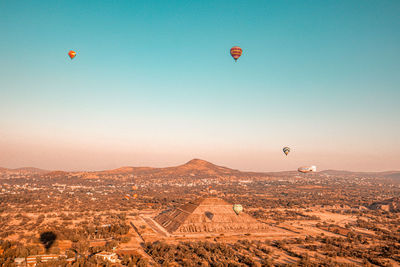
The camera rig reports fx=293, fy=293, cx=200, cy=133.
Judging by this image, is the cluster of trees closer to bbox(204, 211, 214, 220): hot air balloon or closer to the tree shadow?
bbox(204, 211, 214, 220): hot air balloon

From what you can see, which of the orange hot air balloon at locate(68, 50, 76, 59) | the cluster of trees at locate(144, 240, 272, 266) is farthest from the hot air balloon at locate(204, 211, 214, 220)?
the orange hot air balloon at locate(68, 50, 76, 59)

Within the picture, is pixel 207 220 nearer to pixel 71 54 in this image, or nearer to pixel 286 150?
pixel 286 150

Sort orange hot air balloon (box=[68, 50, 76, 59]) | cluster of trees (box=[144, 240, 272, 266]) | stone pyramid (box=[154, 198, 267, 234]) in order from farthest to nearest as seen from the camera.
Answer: orange hot air balloon (box=[68, 50, 76, 59]) < stone pyramid (box=[154, 198, 267, 234]) < cluster of trees (box=[144, 240, 272, 266])

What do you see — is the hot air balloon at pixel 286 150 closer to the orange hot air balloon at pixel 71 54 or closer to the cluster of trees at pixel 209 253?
the cluster of trees at pixel 209 253

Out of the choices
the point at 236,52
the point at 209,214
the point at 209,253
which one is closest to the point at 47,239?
the point at 209,253

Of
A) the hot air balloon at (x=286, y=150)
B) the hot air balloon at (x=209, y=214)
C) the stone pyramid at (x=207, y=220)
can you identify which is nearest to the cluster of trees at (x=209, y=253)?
the stone pyramid at (x=207, y=220)

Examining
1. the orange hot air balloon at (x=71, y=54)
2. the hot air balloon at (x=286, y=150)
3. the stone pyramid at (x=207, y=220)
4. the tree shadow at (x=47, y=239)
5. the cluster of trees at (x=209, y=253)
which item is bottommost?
the cluster of trees at (x=209, y=253)
